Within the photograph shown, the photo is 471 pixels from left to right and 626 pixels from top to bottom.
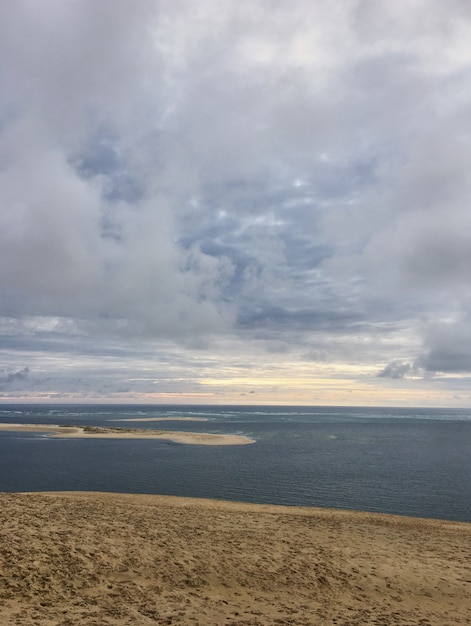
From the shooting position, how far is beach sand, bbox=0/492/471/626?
14.9 meters

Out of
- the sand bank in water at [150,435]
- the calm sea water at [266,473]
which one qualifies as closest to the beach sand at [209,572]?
the calm sea water at [266,473]

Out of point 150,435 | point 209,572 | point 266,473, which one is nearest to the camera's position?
point 209,572

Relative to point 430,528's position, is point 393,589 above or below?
above

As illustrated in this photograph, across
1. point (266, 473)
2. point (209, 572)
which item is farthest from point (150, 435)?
point (209, 572)

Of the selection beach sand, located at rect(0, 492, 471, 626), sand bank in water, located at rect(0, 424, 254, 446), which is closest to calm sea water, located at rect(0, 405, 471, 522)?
sand bank in water, located at rect(0, 424, 254, 446)

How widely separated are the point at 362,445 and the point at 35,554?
91668mm

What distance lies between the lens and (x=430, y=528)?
32125mm

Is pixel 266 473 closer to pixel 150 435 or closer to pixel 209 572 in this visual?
pixel 209 572

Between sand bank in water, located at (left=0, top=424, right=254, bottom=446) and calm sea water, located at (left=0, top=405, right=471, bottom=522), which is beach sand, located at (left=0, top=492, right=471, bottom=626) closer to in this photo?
A: calm sea water, located at (left=0, top=405, right=471, bottom=522)

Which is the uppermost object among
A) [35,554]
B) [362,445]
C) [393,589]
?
[35,554]

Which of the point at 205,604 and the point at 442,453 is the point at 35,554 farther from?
the point at 442,453

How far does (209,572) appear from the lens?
18406 mm

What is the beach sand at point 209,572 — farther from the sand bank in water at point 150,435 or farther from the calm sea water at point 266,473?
the sand bank in water at point 150,435

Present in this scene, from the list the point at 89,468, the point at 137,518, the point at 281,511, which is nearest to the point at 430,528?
the point at 281,511
